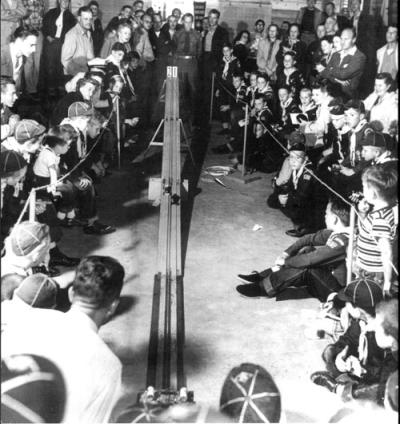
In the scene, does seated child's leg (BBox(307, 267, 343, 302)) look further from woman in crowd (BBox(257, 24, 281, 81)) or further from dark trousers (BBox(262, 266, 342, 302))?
woman in crowd (BBox(257, 24, 281, 81))

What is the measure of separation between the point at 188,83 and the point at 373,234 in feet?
28.7

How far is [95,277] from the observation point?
275cm

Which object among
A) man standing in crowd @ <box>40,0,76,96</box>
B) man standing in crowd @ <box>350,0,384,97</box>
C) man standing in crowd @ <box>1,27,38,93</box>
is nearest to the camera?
man standing in crowd @ <box>1,27,38,93</box>

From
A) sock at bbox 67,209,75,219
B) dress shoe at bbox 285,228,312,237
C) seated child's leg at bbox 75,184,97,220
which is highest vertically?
seated child's leg at bbox 75,184,97,220

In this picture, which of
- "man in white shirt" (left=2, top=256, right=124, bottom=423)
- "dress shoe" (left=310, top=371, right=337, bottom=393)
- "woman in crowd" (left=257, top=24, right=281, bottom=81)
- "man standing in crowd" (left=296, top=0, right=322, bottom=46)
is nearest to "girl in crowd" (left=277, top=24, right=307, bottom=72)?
"woman in crowd" (left=257, top=24, right=281, bottom=81)

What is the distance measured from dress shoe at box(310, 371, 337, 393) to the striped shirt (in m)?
0.99

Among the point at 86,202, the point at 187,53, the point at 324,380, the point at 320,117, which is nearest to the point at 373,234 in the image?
the point at 324,380

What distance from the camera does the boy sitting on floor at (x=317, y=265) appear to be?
16.8 feet

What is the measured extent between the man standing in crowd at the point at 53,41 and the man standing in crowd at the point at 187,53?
2.24 meters

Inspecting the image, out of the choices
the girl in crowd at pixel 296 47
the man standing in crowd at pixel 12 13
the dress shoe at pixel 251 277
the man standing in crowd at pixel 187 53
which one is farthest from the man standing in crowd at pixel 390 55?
the man standing in crowd at pixel 12 13

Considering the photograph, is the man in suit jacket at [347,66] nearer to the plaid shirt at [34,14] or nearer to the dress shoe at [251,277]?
the dress shoe at [251,277]

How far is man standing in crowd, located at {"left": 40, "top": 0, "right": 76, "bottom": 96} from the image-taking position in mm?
10883

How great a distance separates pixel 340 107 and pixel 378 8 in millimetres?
4300

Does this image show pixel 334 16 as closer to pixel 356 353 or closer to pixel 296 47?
pixel 296 47
